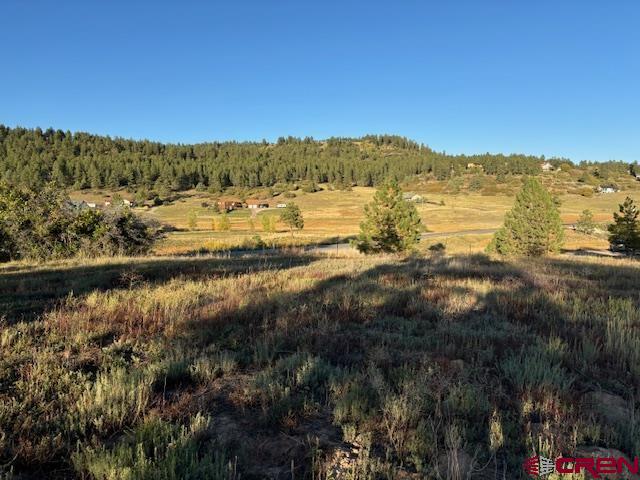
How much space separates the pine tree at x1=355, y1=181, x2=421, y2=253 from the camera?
31109mm

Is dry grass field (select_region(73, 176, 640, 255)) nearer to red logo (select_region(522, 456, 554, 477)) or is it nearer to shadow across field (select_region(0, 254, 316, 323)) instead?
shadow across field (select_region(0, 254, 316, 323))

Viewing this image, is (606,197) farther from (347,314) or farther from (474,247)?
(347,314)

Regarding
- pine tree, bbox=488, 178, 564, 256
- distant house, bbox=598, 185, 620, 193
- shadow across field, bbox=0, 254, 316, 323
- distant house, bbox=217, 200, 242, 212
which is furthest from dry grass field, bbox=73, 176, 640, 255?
shadow across field, bbox=0, 254, 316, 323

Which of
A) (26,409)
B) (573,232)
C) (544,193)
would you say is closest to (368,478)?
(26,409)

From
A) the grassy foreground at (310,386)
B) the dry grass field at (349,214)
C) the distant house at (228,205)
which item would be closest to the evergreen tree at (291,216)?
the dry grass field at (349,214)

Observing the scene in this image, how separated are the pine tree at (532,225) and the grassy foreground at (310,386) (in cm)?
2943

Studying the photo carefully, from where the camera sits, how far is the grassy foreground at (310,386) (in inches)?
108

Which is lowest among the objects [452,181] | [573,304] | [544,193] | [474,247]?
[474,247]

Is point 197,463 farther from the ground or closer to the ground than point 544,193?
closer to the ground

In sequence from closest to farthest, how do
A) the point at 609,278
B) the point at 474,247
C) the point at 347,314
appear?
the point at 347,314 < the point at 609,278 < the point at 474,247

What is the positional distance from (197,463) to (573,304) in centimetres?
697

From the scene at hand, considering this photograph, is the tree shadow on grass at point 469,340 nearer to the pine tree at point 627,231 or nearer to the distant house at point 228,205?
the pine tree at point 627,231

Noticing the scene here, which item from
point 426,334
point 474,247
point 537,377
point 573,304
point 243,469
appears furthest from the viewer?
point 474,247

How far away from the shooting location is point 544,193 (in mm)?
34750
